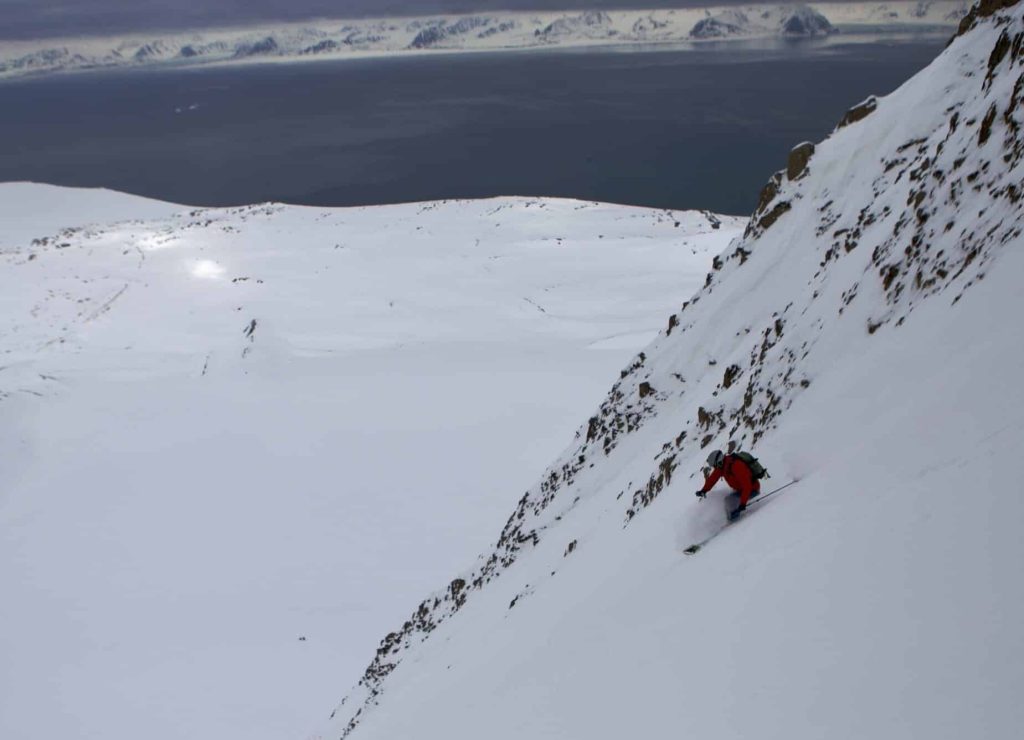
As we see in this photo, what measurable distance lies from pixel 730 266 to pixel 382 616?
16.1 metres

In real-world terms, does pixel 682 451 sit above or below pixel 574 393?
below

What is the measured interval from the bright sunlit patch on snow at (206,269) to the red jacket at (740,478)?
59.5 metres

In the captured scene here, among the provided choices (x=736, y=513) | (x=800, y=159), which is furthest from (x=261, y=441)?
(x=736, y=513)

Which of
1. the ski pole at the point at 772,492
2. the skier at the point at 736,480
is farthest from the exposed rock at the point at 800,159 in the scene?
the skier at the point at 736,480

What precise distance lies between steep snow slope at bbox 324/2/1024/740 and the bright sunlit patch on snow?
50.8m

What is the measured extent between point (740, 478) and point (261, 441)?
96.4 ft

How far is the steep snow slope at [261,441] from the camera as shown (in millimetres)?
20938

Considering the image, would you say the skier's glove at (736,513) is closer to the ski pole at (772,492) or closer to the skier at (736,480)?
the skier at (736,480)

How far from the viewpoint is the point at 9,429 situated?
119 feet

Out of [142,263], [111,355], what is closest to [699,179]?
[142,263]

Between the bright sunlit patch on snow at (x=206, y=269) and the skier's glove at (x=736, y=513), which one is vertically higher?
Result: the bright sunlit patch on snow at (x=206, y=269)

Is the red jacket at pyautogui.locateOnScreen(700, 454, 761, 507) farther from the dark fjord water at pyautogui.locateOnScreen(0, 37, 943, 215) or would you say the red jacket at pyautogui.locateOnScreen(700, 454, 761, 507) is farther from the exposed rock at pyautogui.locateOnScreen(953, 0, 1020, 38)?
the dark fjord water at pyautogui.locateOnScreen(0, 37, 943, 215)

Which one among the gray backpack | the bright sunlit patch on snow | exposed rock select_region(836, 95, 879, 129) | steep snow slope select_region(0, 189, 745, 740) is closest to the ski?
the gray backpack

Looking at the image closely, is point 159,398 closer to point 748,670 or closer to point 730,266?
point 730,266
